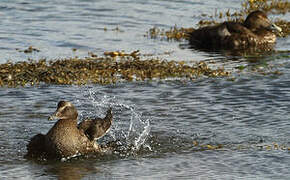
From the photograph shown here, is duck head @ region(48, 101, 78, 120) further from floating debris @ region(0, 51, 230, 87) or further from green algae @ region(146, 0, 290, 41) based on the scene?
green algae @ region(146, 0, 290, 41)

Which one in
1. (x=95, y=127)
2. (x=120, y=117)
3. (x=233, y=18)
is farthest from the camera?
(x=233, y=18)

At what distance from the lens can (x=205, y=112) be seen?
1338cm

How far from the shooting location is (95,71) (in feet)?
53.4

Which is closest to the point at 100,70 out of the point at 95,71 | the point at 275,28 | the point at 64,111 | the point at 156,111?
the point at 95,71

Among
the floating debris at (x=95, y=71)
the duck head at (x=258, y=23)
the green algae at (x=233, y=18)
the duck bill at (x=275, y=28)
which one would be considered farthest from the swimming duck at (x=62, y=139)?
the duck bill at (x=275, y=28)

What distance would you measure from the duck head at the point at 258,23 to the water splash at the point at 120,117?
24.5ft

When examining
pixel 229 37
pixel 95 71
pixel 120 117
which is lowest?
pixel 120 117

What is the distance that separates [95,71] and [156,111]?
123 inches

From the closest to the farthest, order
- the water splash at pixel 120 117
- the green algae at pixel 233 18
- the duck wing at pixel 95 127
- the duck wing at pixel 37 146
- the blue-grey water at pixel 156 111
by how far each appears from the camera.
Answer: the blue-grey water at pixel 156 111 < the duck wing at pixel 37 146 < the duck wing at pixel 95 127 < the water splash at pixel 120 117 < the green algae at pixel 233 18

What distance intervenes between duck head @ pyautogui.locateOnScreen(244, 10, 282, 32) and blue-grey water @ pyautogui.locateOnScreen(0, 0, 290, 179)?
50 centimetres

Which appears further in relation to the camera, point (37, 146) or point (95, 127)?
point (95, 127)

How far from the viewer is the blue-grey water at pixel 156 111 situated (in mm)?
10336

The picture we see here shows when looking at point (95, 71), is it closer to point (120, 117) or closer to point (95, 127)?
point (120, 117)

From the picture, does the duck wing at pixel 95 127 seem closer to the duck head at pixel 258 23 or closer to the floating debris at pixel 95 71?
the floating debris at pixel 95 71
